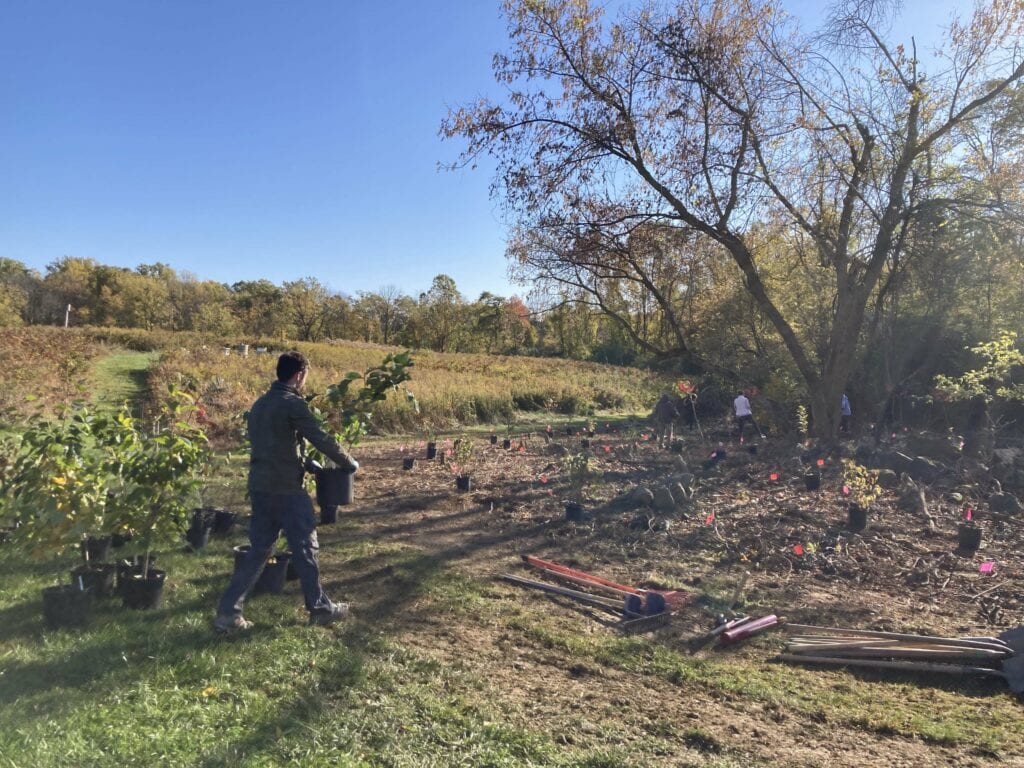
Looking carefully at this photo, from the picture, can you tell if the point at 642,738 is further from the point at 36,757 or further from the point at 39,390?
the point at 39,390

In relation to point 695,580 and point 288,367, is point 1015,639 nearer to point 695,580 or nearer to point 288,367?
point 695,580

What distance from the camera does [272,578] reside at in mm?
4699

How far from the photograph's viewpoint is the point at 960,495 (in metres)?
7.94

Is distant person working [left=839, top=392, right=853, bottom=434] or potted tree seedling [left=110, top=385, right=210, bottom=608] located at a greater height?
distant person working [left=839, top=392, right=853, bottom=434]

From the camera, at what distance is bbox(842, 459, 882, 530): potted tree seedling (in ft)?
21.8

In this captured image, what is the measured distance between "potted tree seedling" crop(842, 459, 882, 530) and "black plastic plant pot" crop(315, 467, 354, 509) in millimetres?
5110

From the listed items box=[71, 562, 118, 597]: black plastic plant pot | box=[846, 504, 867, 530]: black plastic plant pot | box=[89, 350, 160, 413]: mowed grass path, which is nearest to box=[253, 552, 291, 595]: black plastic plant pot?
box=[71, 562, 118, 597]: black plastic plant pot

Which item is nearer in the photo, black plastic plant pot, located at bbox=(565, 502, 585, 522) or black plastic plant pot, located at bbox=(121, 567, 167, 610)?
black plastic plant pot, located at bbox=(121, 567, 167, 610)

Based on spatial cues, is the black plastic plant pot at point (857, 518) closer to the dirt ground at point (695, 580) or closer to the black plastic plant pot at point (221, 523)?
the dirt ground at point (695, 580)

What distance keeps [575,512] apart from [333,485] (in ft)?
11.4

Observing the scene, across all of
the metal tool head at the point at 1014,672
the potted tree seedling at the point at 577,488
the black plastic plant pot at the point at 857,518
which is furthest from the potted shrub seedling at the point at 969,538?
the potted tree seedling at the point at 577,488

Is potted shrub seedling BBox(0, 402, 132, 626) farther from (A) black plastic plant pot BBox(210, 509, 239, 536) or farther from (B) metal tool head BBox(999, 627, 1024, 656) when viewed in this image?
(B) metal tool head BBox(999, 627, 1024, 656)

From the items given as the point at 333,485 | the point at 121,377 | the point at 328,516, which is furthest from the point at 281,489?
the point at 121,377

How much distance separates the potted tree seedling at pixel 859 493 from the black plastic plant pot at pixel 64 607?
6.61 metres
